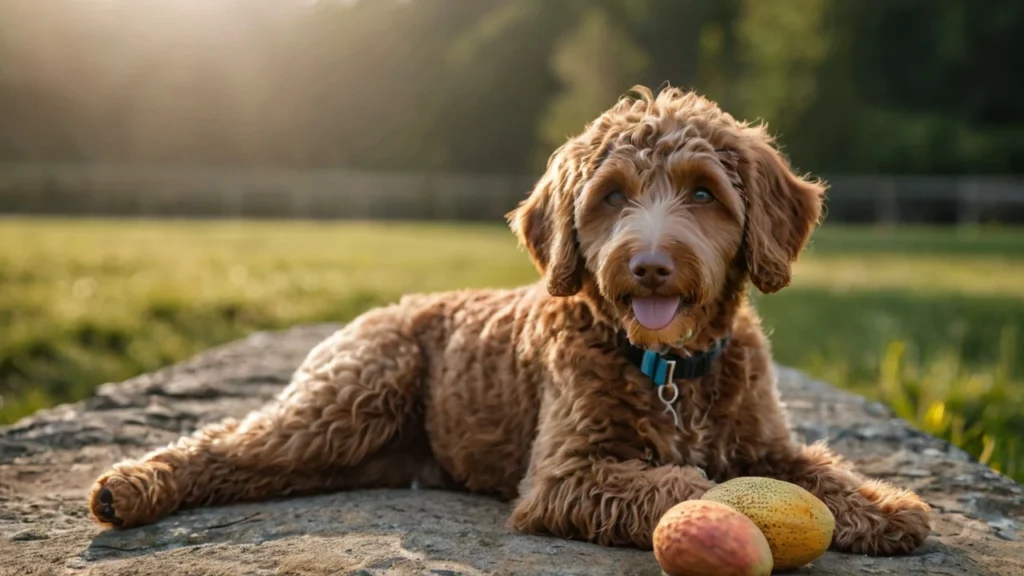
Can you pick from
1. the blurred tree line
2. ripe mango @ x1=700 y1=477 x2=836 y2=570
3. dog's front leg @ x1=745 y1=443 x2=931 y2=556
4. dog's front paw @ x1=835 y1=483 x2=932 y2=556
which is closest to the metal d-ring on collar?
dog's front leg @ x1=745 y1=443 x2=931 y2=556

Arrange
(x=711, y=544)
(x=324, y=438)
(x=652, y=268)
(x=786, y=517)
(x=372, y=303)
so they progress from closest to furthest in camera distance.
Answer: (x=711, y=544) → (x=786, y=517) → (x=652, y=268) → (x=324, y=438) → (x=372, y=303)

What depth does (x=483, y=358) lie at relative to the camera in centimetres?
480

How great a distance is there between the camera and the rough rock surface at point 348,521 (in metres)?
3.49

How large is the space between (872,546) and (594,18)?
110 ft

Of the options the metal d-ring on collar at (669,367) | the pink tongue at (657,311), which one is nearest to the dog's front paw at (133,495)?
the metal d-ring on collar at (669,367)

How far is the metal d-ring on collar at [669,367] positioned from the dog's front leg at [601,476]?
8cm

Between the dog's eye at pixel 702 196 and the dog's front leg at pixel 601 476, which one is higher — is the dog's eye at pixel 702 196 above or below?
above

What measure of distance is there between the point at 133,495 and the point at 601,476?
6.36 ft

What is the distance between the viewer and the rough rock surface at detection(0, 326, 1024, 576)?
3.49m

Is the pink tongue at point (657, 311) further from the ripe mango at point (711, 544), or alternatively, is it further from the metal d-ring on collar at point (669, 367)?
the ripe mango at point (711, 544)

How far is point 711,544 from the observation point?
10.2 feet

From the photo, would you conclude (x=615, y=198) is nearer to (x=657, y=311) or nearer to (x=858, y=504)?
(x=657, y=311)

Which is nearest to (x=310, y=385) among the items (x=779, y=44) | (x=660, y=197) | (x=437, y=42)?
(x=660, y=197)

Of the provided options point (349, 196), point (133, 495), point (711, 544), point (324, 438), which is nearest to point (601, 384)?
point (711, 544)
